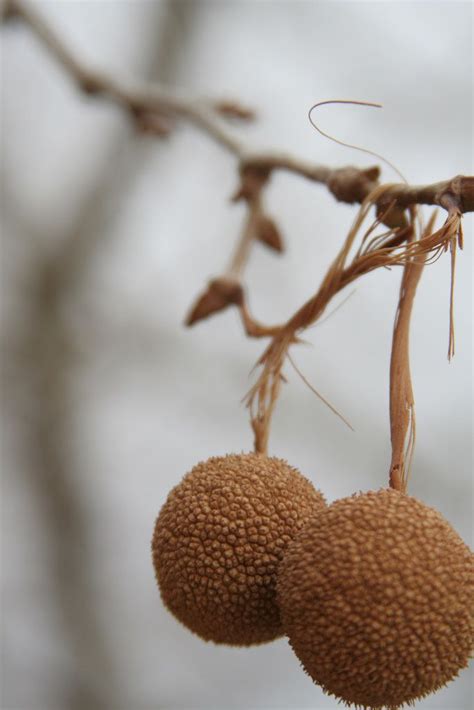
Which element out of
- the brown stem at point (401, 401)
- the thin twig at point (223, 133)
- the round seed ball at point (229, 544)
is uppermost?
the thin twig at point (223, 133)

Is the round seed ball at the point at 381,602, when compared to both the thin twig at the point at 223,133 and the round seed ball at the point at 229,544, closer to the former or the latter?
the round seed ball at the point at 229,544

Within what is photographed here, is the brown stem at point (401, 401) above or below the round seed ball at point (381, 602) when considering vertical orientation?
above

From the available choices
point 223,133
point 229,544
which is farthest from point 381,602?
point 223,133

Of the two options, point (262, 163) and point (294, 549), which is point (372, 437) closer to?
point (262, 163)

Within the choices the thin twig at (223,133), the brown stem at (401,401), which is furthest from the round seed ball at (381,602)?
the thin twig at (223,133)

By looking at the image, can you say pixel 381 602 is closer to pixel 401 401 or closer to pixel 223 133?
pixel 401 401
